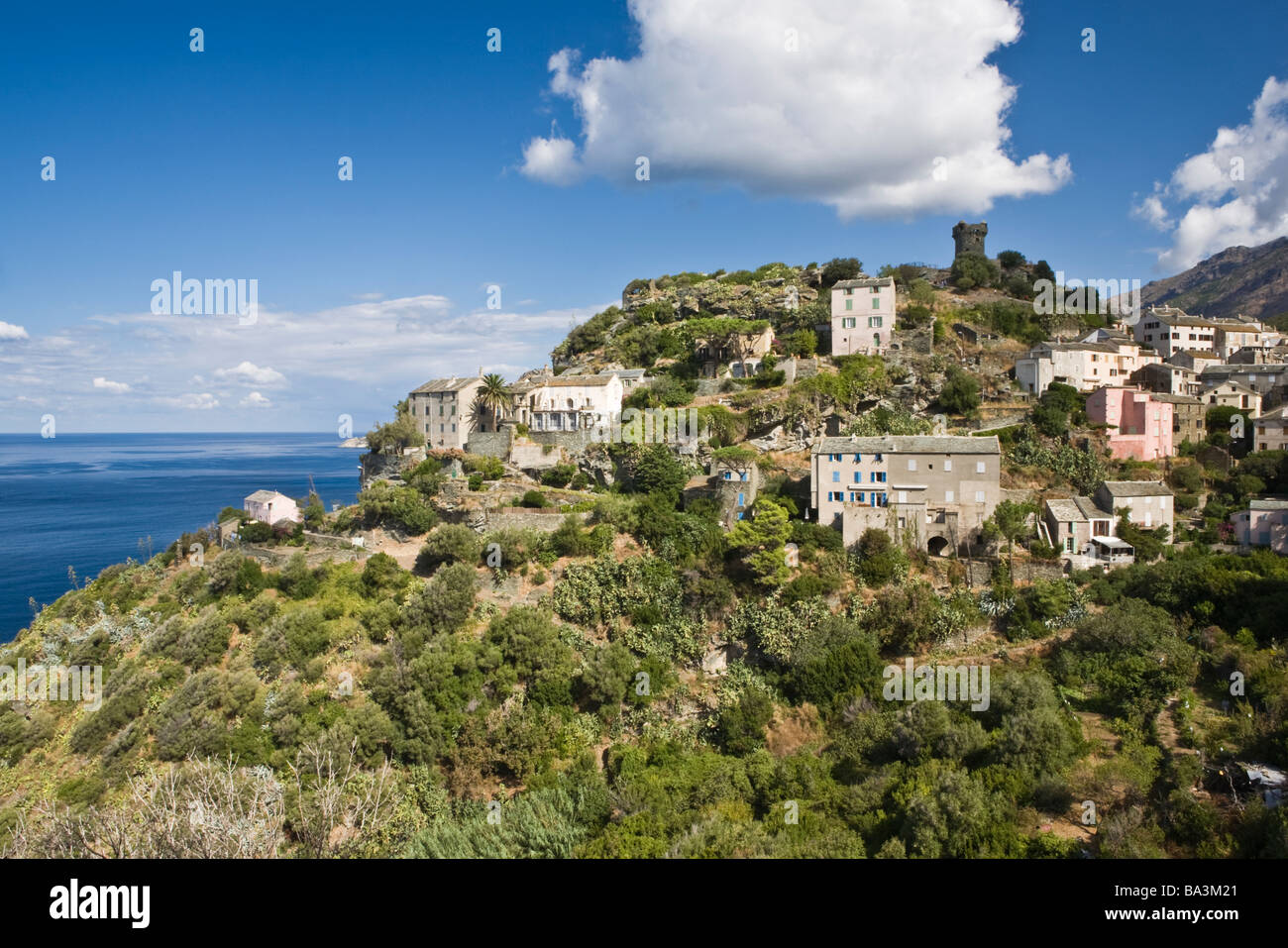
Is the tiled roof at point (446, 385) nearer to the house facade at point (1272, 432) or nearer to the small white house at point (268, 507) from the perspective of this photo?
the small white house at point (268, 507)

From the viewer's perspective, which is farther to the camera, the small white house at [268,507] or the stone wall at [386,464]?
the stone wall at [386,464]

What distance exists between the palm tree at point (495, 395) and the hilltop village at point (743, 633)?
0.22 m

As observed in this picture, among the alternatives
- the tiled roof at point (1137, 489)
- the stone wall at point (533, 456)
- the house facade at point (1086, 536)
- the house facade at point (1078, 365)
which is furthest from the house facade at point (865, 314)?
the stone wall at point (533, 456)

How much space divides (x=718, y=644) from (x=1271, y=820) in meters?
17.2

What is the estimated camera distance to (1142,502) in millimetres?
31547

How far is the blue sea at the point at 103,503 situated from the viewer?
206ft

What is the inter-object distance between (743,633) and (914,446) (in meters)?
10.7

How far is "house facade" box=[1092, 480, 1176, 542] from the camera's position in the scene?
3134cm

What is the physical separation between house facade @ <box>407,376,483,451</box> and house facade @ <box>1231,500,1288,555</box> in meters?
38.1

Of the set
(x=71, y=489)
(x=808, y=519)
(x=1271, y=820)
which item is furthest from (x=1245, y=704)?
(x=71, y=489)

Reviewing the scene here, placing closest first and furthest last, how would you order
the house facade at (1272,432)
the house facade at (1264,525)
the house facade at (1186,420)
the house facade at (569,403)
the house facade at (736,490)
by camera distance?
1. the house facade at (1264,525)
2. the house facade at (736,490)
3. the house facade at (1272,432)
4. the house facade at (1186,420)
5. the house facade at (569,403)

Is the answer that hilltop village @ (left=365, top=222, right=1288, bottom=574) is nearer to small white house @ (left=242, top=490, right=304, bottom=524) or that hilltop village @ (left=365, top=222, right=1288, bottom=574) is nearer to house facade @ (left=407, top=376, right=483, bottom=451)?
house facade @ (left=407, top=376, right=483, bottom=451)

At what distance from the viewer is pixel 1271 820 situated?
674 inches
